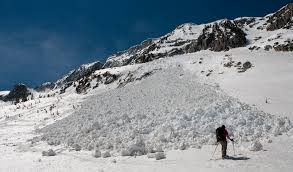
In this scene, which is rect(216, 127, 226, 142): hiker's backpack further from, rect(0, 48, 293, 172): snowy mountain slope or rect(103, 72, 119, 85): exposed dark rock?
rect(103, 72, 119, 85): exposed dark rock

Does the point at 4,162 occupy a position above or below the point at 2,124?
below

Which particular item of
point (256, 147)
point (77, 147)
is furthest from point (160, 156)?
point (77, 147)

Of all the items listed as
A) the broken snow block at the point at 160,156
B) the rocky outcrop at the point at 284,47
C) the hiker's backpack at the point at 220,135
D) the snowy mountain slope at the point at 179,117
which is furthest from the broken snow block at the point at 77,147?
the rocky outcrop at the point at 284,47

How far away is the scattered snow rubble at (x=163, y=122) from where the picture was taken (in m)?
26.6

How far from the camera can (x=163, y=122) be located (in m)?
31.3

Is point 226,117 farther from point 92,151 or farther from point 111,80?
point 111,80

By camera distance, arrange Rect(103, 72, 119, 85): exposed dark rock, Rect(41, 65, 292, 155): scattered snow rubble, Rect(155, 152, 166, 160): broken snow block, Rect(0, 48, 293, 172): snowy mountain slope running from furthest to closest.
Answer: Rect(103, 72, 119, 85): exposed dark rock < Rect(41, 65, 292, 155): scattered snow rubble < Rect(155, 152, 166, 160): broken snow block < Rect(0, 48, 293, 172): snowy mountain slope

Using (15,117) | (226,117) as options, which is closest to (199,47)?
(15,117)

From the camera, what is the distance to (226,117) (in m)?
29.6

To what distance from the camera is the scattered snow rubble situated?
26.6 meters

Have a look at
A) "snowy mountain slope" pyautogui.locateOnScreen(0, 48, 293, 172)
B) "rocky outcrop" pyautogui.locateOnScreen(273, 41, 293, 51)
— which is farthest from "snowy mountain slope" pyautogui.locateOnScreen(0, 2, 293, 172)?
"rocky outcrop" pyautogui.locateOnScreen(273, 41, 293, 51)

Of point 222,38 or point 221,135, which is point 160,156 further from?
point 222,38

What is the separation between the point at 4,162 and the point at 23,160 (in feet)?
3.76

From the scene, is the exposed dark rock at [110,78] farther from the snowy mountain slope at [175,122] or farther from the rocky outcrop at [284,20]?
the rocky outcrop at [284,20]
